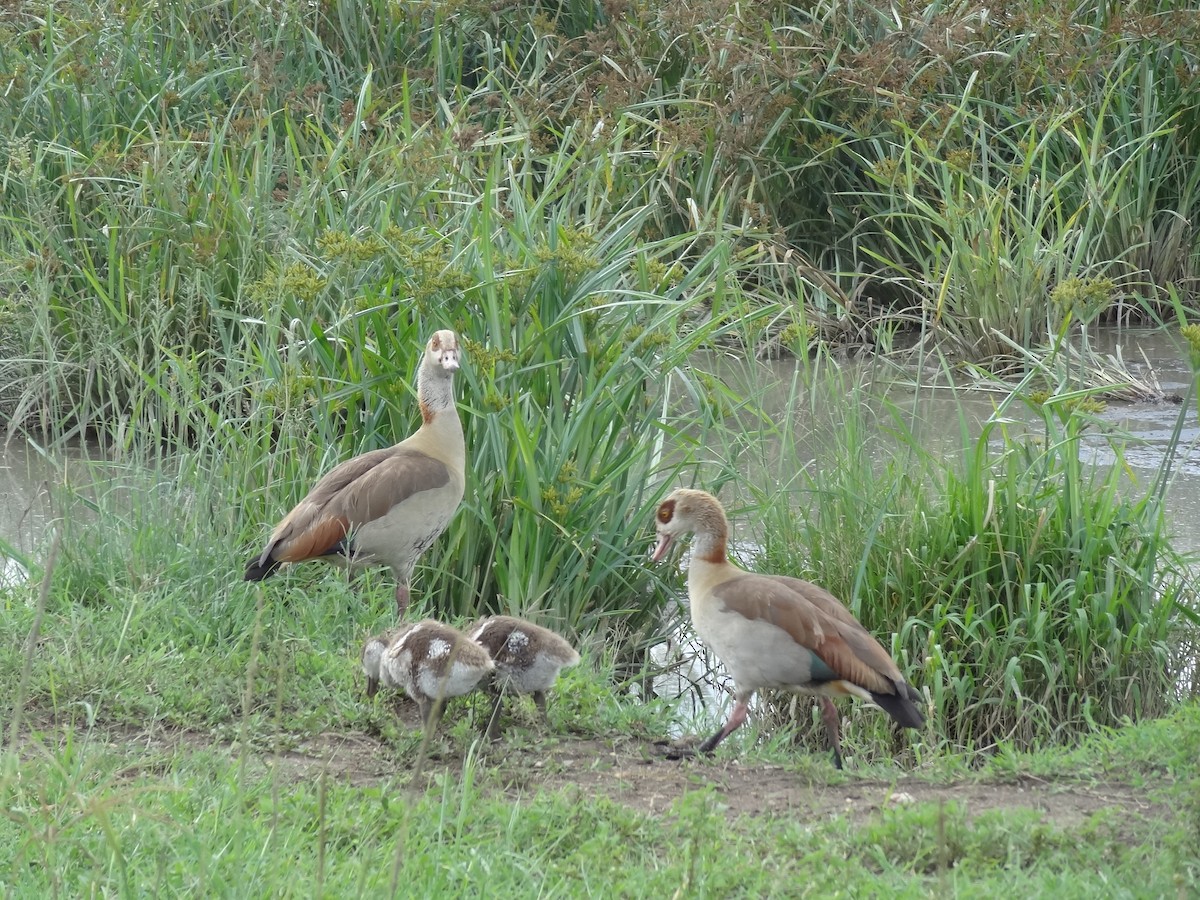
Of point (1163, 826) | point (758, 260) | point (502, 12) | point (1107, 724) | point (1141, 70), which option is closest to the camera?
point (1163, 826)

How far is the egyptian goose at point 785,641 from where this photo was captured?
14.9 feet

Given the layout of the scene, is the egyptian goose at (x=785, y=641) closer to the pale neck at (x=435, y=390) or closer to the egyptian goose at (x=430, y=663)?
the egyptian goose at (x=430, y=663)

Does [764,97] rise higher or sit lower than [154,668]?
higher

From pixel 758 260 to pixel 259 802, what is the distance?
5.32 m

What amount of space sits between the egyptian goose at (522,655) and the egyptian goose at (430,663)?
0.25 feet

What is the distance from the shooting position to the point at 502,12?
11.0 m

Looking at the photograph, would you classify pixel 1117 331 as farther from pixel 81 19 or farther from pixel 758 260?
pixel 81 19

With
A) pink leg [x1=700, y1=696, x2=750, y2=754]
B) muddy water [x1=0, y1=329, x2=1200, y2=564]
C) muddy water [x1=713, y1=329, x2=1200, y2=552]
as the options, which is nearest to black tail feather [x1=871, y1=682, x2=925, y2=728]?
pink leg [x1=700, y1=696, x2=750, y2=754]

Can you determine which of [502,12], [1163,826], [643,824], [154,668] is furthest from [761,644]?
[502,12]

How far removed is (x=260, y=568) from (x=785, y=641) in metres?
1.84

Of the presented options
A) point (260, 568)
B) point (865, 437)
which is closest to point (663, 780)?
point (260, 568)

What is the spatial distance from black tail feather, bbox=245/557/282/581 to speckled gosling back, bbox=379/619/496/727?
1.03 metres

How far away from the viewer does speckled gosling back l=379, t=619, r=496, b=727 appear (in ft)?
13.8

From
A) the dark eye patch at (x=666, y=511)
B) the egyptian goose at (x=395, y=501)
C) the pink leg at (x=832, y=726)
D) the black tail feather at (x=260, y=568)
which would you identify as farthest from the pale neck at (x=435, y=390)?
the pink leg at (x=832, y=726)
